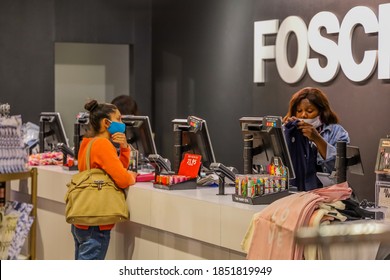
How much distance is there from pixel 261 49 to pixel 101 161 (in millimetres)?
3872

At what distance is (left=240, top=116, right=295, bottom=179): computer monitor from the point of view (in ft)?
15.1

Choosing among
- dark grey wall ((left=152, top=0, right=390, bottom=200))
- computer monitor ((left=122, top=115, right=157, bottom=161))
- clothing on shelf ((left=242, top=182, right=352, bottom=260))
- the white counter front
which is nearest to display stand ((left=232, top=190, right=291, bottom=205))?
the white counter front

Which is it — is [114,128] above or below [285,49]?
below

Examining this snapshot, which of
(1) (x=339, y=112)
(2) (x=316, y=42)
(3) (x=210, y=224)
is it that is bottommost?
(3) (x=210, y=224)

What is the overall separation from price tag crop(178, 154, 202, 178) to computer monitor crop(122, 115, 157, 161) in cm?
69

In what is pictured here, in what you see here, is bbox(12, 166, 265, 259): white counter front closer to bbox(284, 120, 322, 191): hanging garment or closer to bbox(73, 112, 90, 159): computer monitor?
bbox(73, 112, 90, 159): computer monitor

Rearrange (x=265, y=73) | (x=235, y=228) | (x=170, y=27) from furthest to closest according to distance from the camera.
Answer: (x=170, y=27) → (x=265, y=73) → (x=235, y=228)

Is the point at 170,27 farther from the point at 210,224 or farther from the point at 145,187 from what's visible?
the point at 210,224

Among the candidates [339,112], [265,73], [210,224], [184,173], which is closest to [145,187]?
[184,173]

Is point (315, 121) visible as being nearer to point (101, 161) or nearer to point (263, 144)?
point (263, 144)

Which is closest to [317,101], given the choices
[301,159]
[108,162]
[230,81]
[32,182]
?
[301,159]

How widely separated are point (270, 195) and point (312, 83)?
143 inches

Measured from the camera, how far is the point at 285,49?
8.07 meters

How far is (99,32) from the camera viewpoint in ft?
33.1
